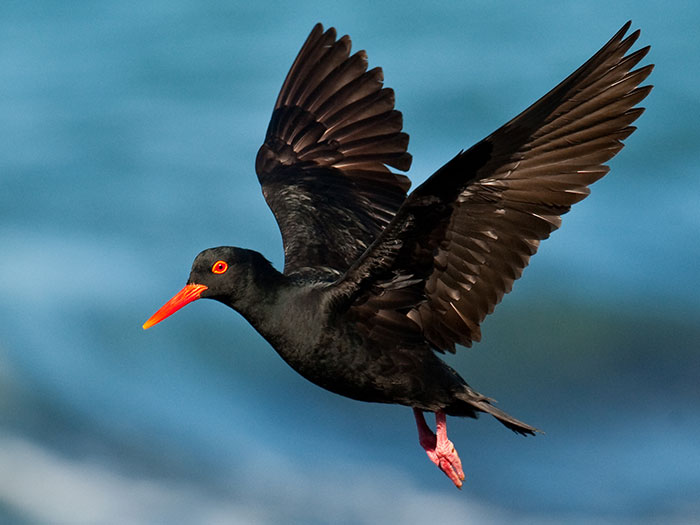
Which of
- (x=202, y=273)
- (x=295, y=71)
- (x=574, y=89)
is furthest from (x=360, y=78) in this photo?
(x=574, y=89)

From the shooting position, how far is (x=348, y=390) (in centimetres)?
945

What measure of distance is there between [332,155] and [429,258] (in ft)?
12.2

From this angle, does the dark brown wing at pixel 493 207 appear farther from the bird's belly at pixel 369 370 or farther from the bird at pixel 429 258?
the bird's belly at pixel 369 370

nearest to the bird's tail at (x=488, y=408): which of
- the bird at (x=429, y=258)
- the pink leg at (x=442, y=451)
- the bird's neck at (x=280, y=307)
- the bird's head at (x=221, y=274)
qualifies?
the bird at (x=429, y=258)

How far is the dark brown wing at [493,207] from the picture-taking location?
27.0 ft

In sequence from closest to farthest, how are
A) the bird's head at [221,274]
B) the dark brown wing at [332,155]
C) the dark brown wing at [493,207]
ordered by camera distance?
the dark brown wing at [493,207] < the bird's head at [221,274] < the dark brown wing at [332,155]

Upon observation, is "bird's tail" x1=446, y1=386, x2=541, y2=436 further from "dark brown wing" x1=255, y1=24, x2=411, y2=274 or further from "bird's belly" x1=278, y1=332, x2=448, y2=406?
"dark brown wing" x1=255, y1=24, x2=411, y2=274

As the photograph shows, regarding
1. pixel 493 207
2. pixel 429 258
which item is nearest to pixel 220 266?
pixel 429 258

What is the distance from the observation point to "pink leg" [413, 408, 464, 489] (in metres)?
10.2

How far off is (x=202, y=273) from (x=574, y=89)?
346 cm

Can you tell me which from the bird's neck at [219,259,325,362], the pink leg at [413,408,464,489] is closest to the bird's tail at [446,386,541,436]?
the pink leg at [413,408,464,489]

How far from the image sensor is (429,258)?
8930mm

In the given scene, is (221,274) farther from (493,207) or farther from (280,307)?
(493,207)

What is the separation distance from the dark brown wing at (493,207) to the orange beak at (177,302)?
4.43 feet
